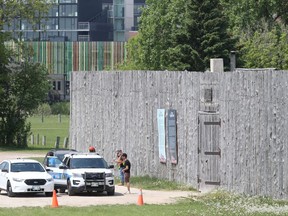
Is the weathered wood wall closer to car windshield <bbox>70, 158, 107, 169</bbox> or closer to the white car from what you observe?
car windshield <bbox>70, 158, 107, 169</bbox>

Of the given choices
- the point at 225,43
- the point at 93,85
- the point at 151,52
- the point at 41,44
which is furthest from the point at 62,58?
the point at 93,85

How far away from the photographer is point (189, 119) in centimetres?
3722

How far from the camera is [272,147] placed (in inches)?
1275

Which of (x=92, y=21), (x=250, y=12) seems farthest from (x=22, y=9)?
(x=92, y=21)

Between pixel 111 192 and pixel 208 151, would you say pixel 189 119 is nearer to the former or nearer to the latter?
pixel 208 151

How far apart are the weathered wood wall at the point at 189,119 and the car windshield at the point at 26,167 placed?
223 inches

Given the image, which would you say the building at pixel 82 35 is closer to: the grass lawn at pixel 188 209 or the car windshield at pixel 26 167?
the car windshield at pixel 26 167

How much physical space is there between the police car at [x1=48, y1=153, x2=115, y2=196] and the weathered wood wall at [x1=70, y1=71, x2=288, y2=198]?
11.7ft

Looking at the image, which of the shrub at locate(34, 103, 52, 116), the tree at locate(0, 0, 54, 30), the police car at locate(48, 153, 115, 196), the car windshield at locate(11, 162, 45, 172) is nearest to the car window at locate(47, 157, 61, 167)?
the police car at locate(48, 153, 115, 196)

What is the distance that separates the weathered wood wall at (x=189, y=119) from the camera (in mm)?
32375

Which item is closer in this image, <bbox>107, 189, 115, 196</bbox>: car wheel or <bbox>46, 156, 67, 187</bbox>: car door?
<bbox>107, 189, 115, 196</bbox>: car wheel

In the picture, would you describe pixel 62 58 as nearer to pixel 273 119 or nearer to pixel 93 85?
pixel 93 85

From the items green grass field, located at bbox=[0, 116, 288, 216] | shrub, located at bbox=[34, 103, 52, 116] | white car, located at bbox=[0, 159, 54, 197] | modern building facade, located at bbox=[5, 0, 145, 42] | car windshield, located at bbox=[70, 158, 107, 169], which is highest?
modern building facade, located at bbox=[5, 0, 145, 42]

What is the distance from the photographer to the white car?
34531mm
